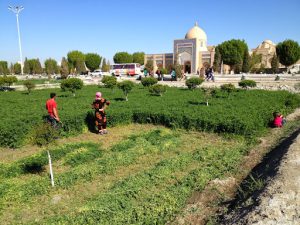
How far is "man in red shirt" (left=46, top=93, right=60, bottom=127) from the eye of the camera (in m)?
9.13

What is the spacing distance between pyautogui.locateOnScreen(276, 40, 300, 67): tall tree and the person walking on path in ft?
151

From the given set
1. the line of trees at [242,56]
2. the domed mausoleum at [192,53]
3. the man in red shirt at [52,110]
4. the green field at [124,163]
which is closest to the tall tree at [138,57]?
the domed mausoleum at [192,53]

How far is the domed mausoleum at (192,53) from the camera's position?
56875 millimetres

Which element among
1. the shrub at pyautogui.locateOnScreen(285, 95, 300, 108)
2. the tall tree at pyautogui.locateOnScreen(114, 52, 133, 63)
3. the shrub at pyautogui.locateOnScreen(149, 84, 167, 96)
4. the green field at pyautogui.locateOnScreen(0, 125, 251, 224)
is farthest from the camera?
the tall tree at pyautogui.locateOnScreen(114, 52, 133, 63)

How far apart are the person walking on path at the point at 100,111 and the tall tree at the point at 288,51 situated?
151 ft

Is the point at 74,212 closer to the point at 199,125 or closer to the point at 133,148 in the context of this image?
the point at 133,148

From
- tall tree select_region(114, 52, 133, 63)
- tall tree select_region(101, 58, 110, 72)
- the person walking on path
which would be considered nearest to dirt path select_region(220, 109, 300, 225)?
the person walking on path

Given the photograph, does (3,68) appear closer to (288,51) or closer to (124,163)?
(288,51)

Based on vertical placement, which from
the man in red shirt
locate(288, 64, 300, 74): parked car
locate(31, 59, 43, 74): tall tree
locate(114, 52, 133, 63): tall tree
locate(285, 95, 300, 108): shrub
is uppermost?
locate(114, 52, 133, 63): tall tree

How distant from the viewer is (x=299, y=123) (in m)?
11.3

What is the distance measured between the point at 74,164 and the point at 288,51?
48806mm

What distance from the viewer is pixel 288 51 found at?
156 ft

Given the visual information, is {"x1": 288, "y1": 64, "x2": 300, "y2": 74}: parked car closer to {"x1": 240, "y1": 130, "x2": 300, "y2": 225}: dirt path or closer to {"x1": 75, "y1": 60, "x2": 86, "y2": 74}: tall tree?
{"x1": 75, "y1": 60, "x2": 86, "y2": 74}: tall tree

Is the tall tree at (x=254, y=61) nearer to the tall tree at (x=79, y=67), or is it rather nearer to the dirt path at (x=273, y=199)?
the tall tree at (x=79, y=67)
